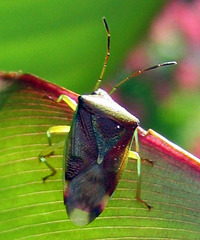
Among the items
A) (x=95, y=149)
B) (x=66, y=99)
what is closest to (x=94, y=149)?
(x=95, y=149)

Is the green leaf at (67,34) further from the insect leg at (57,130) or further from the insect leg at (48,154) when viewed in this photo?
the insect leg at (48,154)

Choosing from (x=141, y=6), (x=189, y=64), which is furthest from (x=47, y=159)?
(x=189, y=64)

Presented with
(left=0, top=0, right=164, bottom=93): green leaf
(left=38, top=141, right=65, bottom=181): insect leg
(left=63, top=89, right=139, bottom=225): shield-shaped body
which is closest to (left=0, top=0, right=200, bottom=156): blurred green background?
(left=0, top=0, right=164, bottom=93): green leaf

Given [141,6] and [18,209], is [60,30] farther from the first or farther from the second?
[18,209]

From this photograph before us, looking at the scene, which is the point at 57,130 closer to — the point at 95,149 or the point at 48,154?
the point at 48,154

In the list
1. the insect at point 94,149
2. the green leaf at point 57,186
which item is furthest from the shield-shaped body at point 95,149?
the green leaf at point 57,186

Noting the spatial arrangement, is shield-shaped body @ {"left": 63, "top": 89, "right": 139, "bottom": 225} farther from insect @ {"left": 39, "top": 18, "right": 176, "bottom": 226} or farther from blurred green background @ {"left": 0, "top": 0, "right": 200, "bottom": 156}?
blurred green background @ {"left": 0, "top": 0, "right": 200, "bottom": 156}

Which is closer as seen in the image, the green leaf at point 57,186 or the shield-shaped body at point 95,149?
the green leaf at point 57,186
